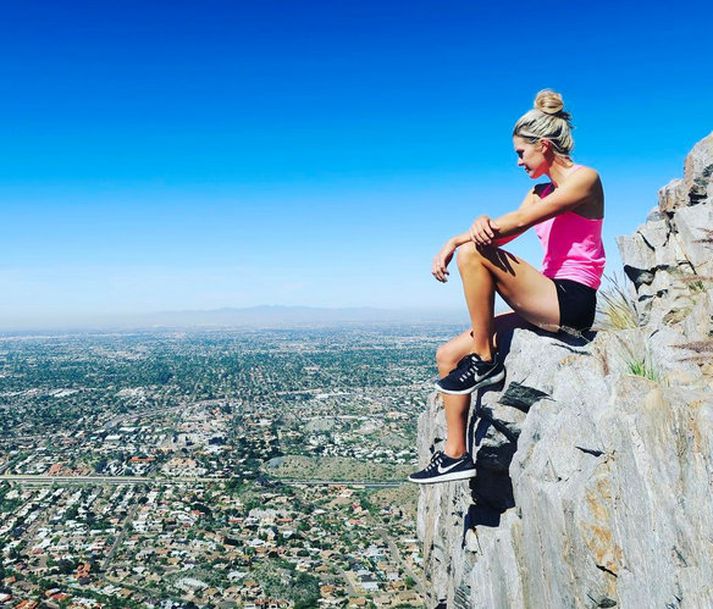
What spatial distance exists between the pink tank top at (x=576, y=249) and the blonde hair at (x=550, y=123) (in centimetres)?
53

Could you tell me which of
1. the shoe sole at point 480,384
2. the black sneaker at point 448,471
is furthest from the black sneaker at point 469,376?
the black sneaker at point 448,471

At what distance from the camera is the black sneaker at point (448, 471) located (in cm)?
461

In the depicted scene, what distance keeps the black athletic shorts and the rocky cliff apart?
211 millimetres

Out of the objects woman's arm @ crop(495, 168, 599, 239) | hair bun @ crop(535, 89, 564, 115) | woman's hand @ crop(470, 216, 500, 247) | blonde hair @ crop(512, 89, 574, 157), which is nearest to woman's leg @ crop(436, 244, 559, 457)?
woman's hand @ crop(470, 216, 500, 247)

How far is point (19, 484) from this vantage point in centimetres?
3941

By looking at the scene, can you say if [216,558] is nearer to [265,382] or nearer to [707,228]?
[707,228]

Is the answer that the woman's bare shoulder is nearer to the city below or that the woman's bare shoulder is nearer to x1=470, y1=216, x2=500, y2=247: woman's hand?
x1=470, y1=216, x2=500, y2=247: woman's hand

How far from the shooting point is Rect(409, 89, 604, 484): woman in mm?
4238

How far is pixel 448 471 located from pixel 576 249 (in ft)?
6.79

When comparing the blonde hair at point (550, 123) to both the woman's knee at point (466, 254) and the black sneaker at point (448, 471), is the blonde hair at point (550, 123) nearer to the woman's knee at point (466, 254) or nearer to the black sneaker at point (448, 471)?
the woman's knee at point (466, 254)

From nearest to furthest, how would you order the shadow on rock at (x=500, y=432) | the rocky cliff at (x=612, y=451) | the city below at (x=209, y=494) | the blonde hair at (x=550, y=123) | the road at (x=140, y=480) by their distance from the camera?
the rocky cliff at (x=612, y=451), the blonde hair at (x=550, y=123), the shadow on rock at (x=500, y=432), the city below at (x=209, y=494), the road at (x=140, y=480)

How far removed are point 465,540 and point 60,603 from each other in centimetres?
2181

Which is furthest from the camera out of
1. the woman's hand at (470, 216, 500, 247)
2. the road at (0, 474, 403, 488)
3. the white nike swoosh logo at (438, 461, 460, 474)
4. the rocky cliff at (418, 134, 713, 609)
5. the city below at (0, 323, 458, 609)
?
the road at (0, 474, 403, 488)

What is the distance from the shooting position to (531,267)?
4426mm
